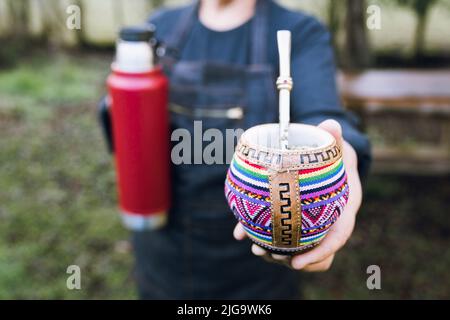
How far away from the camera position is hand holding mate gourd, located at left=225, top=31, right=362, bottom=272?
0.71 meters

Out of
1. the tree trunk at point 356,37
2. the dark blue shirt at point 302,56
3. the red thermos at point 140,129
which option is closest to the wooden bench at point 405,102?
the tree trunk at point 356,37

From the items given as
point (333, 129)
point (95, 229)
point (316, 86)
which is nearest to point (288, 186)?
point (333, 129)

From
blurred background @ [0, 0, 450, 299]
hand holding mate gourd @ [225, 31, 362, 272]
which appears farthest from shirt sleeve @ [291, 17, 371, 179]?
blurred background @ [0, 0, 450, 299]

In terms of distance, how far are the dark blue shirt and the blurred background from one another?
40 centimetres

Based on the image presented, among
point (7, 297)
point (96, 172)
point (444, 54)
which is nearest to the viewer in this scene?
point (7, 297)

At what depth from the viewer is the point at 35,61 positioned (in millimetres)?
4695

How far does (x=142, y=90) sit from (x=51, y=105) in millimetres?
2878

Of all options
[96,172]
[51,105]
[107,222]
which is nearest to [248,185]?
[107,222]

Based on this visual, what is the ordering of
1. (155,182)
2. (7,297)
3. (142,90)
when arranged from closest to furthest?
1. (142,90)
2. (155,182)
3. (7,297)

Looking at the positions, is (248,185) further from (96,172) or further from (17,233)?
(96,172)

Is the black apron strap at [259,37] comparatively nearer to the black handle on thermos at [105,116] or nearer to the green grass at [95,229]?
the black handle on thermos at [105,116]

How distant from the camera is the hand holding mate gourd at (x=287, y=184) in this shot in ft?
2.34

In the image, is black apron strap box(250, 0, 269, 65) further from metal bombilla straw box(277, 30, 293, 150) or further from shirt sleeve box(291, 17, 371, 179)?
metal bombilla straw box(277, 30, 293, 150)

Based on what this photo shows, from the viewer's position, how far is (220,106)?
1.22 meters
